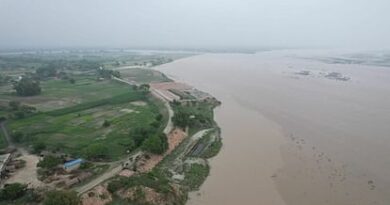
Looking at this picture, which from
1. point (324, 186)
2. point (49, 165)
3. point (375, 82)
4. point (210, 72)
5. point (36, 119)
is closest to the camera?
point (324, 186)

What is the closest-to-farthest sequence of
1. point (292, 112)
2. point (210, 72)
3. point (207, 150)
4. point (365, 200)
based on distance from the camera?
point (365, 200) → point (207, 150) → point (292, 112) → point (210, 72)

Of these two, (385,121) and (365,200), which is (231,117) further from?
(365,200)

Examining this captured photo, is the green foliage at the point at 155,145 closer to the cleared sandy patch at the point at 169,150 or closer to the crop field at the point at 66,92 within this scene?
the cleared sandy patch at the point at 169,150

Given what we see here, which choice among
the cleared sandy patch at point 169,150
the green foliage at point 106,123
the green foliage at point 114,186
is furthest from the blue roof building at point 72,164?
the green foliage at point 106,123

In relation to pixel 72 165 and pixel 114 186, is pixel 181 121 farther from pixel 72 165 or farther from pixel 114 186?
pixel 114 186

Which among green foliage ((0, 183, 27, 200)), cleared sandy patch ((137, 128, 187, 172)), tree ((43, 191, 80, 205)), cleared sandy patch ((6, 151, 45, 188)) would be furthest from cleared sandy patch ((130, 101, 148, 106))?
tree ((43, 191, 80, 205))

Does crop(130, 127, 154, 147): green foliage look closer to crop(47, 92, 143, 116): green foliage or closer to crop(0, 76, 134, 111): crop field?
crop(47, 92, 143, 116): green foliage

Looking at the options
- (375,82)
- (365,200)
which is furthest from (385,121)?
(375,82)
